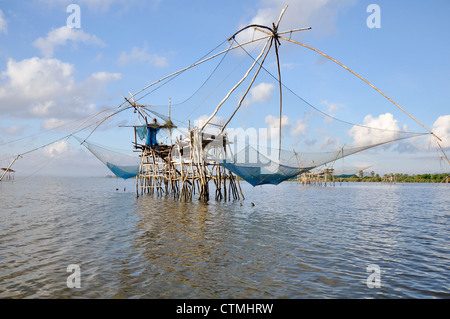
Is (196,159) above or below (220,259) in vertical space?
above

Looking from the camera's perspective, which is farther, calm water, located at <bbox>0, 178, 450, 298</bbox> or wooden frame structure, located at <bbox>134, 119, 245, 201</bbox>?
wooden frame structure, located at <bbox>134, 119, 245, 201</bbox>

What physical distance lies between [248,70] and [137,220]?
6626mm

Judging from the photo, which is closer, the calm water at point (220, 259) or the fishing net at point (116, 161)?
the calm water at point (220, 259)

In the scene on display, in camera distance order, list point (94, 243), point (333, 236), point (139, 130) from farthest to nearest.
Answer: point (139, 130) → point (333, 236) → point (94, 243)

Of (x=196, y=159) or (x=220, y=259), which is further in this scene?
(x=196, y=159)

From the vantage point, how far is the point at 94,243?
6984 mm

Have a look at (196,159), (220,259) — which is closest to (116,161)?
(196,159)

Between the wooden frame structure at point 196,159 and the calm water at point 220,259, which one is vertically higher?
the wooden frame structure at point 196,159

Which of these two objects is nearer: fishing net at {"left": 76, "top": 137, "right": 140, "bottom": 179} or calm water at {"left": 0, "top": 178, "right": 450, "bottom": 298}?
calm water at {"left": 0, "top": 178, "right": 450, "bottom": 298}

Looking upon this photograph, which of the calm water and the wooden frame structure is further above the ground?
the wooden frame structure

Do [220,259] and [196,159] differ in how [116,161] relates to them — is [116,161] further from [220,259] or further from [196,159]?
[220,259]
